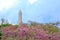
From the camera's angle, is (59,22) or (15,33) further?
(59,22)

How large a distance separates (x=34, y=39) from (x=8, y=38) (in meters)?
1.22

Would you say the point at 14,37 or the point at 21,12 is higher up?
the point at 21,12

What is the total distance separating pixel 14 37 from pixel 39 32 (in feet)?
4.51

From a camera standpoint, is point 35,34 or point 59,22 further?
point 59,22

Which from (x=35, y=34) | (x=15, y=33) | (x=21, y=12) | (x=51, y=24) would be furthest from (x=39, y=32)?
(x=21, y=12)

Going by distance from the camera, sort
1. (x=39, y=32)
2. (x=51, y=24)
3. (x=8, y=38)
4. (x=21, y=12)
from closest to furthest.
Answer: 1. (x=8, y=38)
2. (x=39, y=32)
3. (x=51, y=24)
4. (x=21, y=12)

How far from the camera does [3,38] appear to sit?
11.3 meters

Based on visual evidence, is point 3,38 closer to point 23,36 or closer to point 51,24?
point 23,36

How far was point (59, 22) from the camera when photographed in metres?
15.8

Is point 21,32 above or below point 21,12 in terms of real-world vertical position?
below

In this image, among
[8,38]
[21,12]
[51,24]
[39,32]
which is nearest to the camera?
[8,38]

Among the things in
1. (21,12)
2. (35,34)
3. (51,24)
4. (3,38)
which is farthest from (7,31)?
(21,12)

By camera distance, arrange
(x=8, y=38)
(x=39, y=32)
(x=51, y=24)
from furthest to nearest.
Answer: (x=51, y=24) → (x=39, y=32) → (x=8, y=38)

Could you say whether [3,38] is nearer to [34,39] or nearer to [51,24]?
[34,39]
